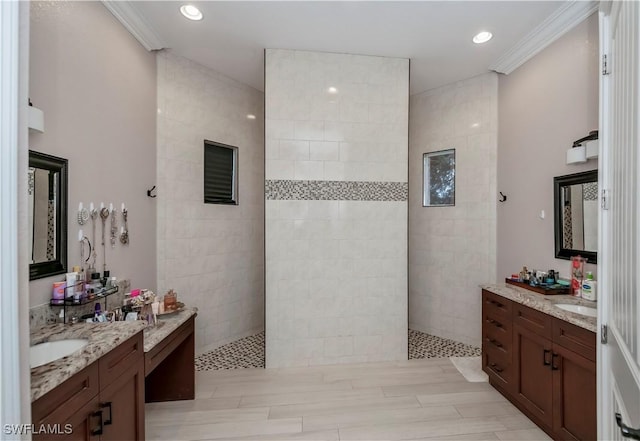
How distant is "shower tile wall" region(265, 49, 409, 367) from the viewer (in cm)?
313

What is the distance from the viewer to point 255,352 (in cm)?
350

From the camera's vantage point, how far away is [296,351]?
317 centimetres

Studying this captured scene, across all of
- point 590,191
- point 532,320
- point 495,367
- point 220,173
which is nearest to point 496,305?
point 532,320

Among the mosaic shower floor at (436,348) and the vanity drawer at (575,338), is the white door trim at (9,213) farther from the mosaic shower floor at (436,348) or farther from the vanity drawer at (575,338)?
the mosaic shower floor at (436,348)

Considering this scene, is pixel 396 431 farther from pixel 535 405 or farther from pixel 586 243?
pixel 586 243

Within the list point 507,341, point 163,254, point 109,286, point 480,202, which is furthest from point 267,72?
point 507,341

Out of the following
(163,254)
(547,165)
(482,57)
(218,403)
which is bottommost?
(218,403)

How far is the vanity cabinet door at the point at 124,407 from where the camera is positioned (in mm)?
1434

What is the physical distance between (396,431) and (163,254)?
261 cm

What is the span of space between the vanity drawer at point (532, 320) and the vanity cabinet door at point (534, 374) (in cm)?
3

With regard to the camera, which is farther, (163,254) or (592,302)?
(163,254)

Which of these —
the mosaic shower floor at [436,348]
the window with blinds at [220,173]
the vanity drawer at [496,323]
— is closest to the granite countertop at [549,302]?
the vanity drawer at [496,323]

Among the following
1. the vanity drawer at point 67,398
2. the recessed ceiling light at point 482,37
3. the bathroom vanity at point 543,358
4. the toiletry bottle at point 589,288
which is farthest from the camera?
the recessed ceiling light at point 482,37

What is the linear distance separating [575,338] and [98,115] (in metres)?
3.54
